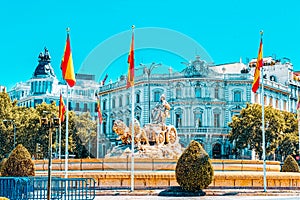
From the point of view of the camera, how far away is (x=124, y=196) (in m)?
25.5

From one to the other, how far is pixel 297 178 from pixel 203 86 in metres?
42.8

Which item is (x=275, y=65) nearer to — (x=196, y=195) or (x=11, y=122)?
(x=11, y=122)

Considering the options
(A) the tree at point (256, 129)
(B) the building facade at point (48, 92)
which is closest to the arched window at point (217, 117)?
(A) the tree at point (256, 129)

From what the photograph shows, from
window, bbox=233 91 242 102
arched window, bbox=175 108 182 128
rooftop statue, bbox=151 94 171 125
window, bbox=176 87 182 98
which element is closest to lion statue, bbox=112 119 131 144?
rooftop statue, bbox=151 94 171 125

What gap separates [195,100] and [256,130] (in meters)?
12.3

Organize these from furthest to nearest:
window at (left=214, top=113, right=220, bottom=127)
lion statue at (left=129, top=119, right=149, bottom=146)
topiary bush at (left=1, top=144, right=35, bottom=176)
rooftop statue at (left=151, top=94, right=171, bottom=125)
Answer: window at (left=214, top=113, right=220, bottom=127) < rooftop statue at (left=151, top=94, right=171, bottom=125) < lion statue at (left=129, top=119, right=149, bottom=146) < topiary bush at (left=1, top=144, right=35, bottom=176)

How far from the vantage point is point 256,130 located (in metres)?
63.5

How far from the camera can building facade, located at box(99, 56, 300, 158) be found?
64938 millimetres

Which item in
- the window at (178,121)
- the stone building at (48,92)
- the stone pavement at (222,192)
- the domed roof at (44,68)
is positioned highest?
the domed roof at (44,68)

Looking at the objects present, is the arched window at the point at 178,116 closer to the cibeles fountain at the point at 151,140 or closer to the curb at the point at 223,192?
the cibeles fountain at the point at 151,140

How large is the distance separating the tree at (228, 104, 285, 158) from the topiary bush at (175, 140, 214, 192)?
3804 cm

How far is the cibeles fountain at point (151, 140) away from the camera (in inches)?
1410

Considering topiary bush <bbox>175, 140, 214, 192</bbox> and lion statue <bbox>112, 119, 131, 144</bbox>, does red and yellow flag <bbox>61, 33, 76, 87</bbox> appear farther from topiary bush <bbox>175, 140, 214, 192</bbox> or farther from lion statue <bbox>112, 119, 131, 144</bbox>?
lion statue <bbox>112, 119, 131, 144</bbox>

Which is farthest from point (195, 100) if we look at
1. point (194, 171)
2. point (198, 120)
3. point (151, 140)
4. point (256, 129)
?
point (194, 171)
